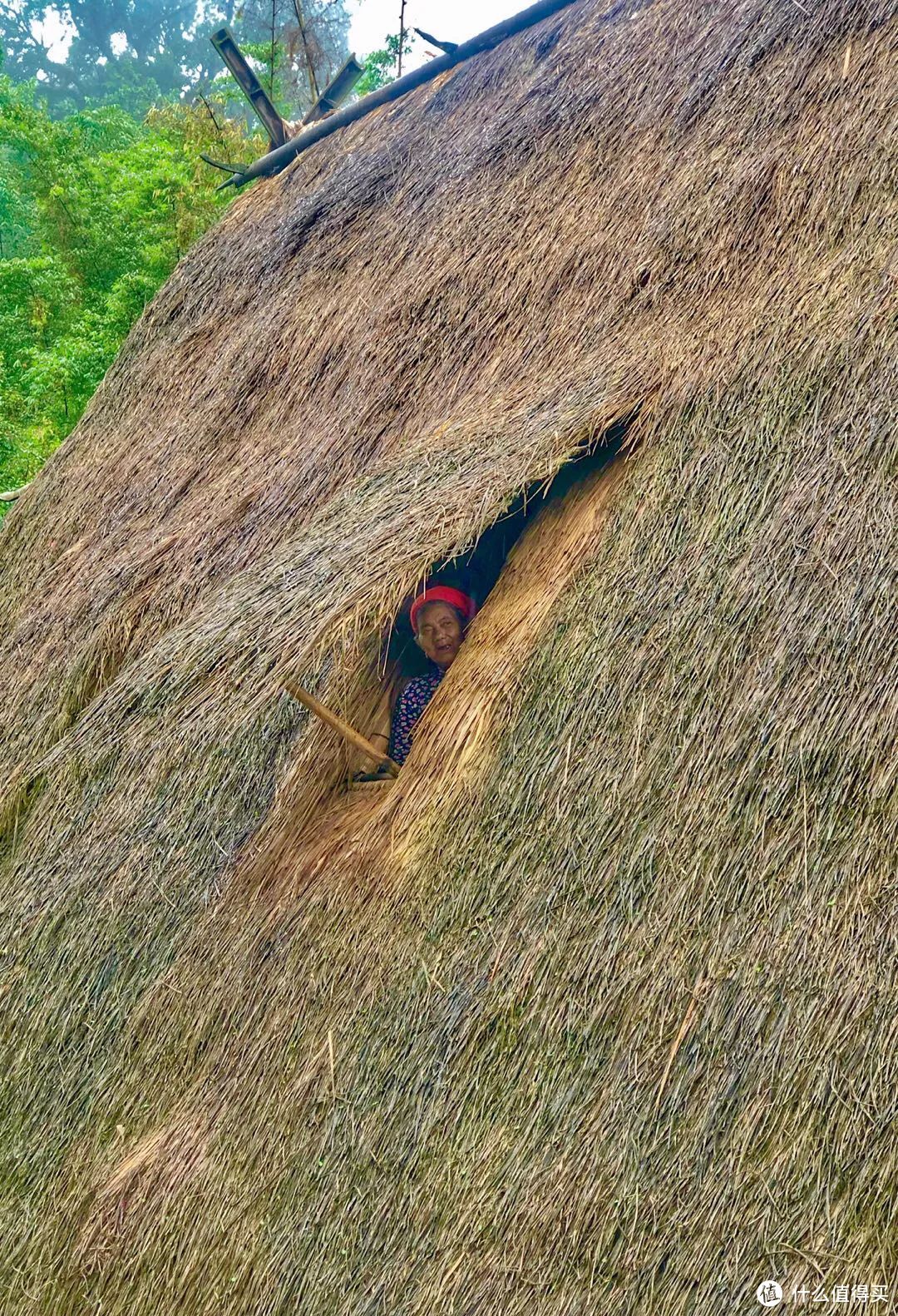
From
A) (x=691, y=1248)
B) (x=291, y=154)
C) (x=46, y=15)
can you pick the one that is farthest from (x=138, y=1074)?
(x=46, y=15)

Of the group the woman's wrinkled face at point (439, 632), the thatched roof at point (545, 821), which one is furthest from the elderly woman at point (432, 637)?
the thatched roof at point (545, 821)

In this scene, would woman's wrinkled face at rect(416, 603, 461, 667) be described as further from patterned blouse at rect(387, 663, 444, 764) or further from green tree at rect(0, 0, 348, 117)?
green tree at rect(0, 0, 348, 117)

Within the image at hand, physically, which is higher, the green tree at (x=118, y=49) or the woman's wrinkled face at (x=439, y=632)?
the green tree at (x=118, y=49)

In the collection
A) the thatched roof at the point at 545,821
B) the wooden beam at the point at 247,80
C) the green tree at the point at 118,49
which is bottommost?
the thatched roof at the point at 545,821

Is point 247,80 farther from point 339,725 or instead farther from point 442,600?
point 339,725

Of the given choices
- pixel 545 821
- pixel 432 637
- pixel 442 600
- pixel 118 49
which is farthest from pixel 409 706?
pixel 118 49

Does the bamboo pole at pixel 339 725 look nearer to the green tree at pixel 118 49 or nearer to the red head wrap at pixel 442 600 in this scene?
the red head wrap at pixel 442 600

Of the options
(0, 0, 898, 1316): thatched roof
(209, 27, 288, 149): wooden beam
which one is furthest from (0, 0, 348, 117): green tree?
(0, 0, 898, 1316): thatched roof
